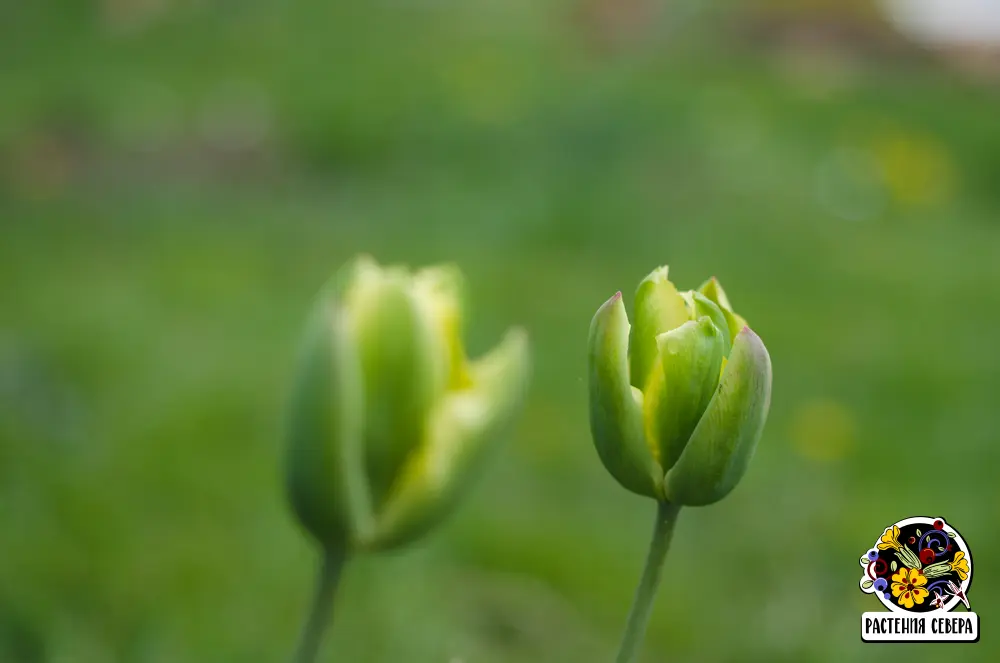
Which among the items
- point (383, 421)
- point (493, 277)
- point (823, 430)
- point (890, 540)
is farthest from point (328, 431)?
point (493, 277)

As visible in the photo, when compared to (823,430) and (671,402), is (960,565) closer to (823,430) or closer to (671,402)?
(671,402)

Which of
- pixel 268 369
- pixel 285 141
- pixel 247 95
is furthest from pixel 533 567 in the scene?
pixel 247 95

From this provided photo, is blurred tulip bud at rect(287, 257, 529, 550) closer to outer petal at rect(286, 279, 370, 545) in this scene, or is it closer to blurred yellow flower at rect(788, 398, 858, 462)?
outer petal at rect(286, 279, 370, 545)

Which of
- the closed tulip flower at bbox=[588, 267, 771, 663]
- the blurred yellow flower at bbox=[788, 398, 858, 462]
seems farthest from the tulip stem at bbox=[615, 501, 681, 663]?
the blurred yellow flower at bbox=[788, 398, 858, 462]

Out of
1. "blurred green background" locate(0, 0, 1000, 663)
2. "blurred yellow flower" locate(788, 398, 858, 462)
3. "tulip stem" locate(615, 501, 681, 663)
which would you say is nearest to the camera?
"tulip stem" locate(615, 501, 681, 663)

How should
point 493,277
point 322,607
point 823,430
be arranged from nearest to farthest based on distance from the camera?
point 322,607, point 823,430, point 493,277

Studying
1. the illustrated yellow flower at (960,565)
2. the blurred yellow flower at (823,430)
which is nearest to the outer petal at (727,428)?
the illustrated yellow flower at (960,565)
